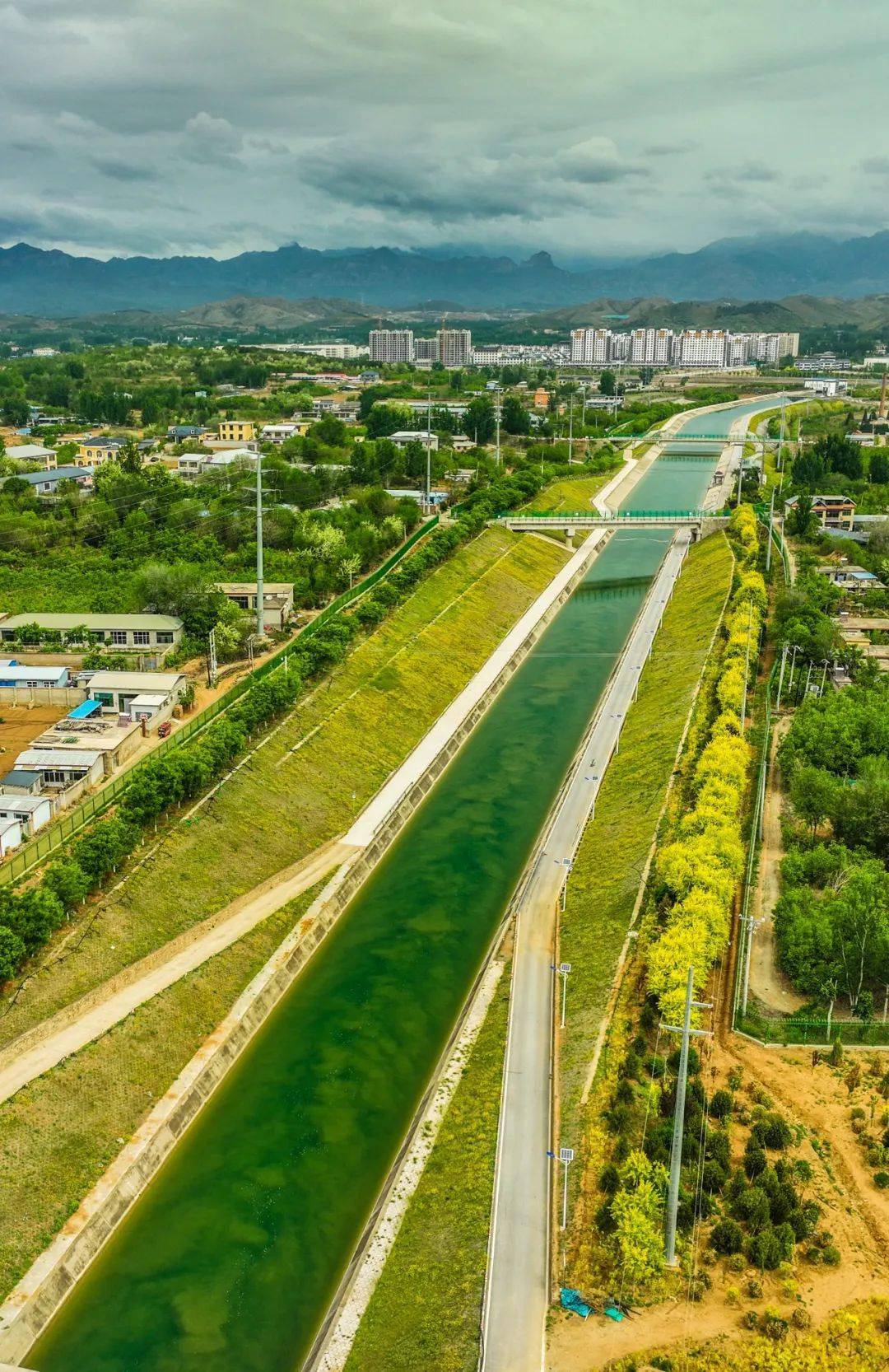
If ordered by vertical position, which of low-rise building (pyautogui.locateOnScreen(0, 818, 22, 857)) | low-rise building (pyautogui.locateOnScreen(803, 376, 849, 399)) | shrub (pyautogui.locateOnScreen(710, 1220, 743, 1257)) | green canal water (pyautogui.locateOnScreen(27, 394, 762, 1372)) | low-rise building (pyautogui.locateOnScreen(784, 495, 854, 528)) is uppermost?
low-rise building (pyautogui.locateOnScreen(803, 376, 849, 399))

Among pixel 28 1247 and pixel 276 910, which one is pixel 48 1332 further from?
pixel 276 910

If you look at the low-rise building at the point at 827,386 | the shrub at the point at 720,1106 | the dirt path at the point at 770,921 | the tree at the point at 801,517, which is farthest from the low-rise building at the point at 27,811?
the low-rise building at the point at 827,386

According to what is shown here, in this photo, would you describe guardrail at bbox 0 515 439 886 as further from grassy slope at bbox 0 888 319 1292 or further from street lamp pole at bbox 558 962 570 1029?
street lamp pole at bbox 558 962 570 1029

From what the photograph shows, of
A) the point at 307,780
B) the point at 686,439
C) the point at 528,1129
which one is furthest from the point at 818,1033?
the point at 686,439

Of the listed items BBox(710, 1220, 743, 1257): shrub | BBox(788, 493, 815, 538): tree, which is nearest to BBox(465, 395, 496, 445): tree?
BBox(788, 493, 815, 538): tree

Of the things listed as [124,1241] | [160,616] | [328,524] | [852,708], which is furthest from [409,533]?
[124,1241]

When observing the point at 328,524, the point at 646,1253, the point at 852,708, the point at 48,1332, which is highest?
the point at 328,524

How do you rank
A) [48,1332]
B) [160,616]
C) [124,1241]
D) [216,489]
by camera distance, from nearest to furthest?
[48,1332], [124,1241], [160,616], [216,489]

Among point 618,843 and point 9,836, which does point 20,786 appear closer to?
point 9,836
